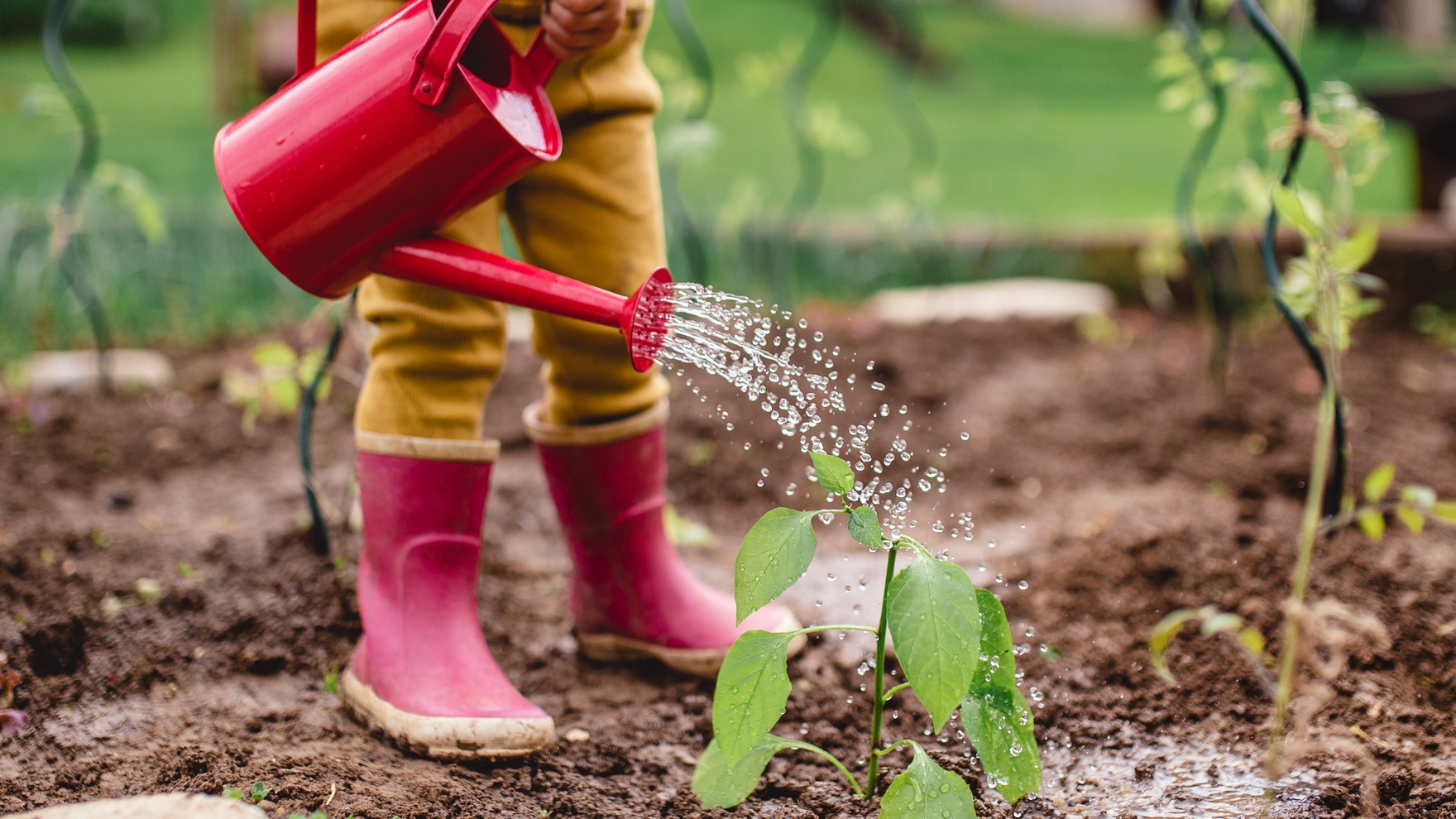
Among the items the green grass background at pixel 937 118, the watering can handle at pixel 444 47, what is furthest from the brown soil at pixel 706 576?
the green grass background at pixel 937 118

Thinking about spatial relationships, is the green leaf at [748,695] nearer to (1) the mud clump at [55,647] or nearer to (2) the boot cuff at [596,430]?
(2) the boot cuff at [596,430]

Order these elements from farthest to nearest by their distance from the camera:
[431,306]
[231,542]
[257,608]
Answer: [231,542] < [257,608] < [431,306]

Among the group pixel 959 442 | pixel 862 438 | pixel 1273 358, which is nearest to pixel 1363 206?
pixel 1273 358

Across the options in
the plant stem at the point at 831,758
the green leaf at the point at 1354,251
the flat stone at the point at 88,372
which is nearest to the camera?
the plant stem at the point at 831,758

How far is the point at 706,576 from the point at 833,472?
2.86 feet

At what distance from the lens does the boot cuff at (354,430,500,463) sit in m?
1.20

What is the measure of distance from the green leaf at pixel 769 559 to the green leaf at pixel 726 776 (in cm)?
13

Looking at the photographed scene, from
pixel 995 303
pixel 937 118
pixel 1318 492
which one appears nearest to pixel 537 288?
pixel 1318 492

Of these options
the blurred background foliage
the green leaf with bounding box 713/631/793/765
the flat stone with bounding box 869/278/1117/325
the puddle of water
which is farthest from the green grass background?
the green leaf with bounding box 713/631/793/765

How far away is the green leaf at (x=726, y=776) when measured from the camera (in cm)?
94

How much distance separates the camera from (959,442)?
7.50ft

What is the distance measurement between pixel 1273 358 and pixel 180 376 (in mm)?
2621

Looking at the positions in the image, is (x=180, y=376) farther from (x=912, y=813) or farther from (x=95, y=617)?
(x=912, y=813)

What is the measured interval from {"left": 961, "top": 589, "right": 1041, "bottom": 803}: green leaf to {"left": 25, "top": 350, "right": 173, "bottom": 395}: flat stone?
222 centimetres
